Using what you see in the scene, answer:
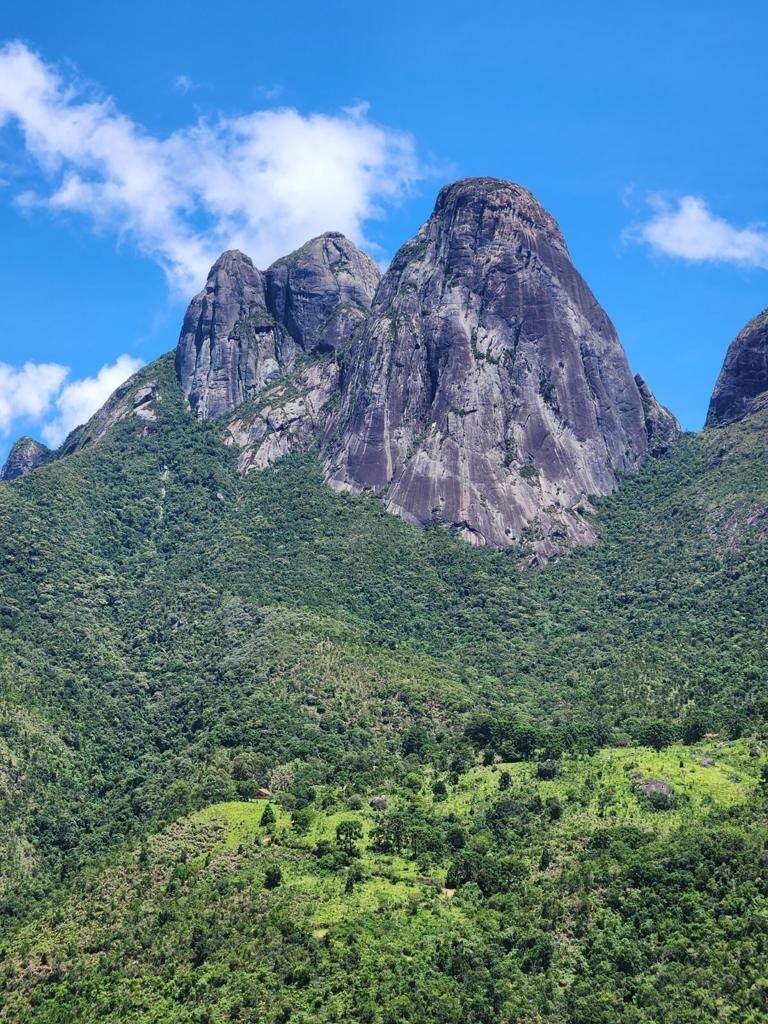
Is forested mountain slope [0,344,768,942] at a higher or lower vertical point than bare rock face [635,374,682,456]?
lower

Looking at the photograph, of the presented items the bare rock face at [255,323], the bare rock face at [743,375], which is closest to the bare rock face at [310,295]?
the bare rock face at [255,323]

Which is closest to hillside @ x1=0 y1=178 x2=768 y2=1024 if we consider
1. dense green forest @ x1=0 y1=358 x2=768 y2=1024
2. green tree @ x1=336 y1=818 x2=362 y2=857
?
green tree @ x1=336 y1=818 x2=362 y2=857

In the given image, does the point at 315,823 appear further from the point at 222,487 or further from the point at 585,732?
the point at 222,487

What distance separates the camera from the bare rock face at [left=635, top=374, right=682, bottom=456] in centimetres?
16250

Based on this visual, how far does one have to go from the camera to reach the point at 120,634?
119938mm

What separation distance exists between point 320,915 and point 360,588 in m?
64.5

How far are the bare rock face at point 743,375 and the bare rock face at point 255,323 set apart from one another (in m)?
56.6

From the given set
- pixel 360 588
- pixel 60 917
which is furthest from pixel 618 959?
pixel 360 588

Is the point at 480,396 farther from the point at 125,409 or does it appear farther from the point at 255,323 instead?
the point at 125,409

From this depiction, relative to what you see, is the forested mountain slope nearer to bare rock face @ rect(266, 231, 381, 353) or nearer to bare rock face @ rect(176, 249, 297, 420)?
bare rock face @ rect(176, 249, 297, 420)

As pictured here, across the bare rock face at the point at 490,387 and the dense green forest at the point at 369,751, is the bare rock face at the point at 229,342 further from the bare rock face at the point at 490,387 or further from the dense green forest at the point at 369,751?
the bare rock face at the point at 490,387

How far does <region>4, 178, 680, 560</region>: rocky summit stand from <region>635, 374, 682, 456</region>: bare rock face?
226 millimetres

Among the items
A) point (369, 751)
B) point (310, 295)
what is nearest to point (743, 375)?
point (310, 295)

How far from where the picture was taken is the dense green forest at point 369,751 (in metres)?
57.4
